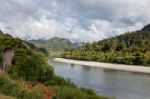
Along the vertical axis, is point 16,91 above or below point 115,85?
above

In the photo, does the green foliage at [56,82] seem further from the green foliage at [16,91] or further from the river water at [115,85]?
the river water at [115,85]

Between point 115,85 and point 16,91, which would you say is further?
point 115,85

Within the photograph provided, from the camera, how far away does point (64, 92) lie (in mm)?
24125

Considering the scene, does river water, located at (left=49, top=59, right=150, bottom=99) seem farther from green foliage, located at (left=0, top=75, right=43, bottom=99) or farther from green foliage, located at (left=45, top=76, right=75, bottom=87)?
green foliage, located at (left=0, top=75, right=43, bottom=99)

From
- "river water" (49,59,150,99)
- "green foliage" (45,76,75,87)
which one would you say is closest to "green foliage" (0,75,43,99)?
"green foliage" (45,76,75,87)

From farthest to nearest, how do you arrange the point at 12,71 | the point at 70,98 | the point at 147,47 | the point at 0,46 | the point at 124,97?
1. the point at 147,47
2. the point at 124,97
3. the point at 0,46
4. the point at 12,71
5. the point at 70,98

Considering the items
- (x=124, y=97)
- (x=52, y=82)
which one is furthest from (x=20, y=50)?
(x=124, y=97)

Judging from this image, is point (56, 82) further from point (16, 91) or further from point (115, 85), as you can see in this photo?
point (115, 85)

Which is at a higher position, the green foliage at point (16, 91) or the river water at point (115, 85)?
the green foliage at point (16, 91)

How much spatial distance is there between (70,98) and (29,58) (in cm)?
1094

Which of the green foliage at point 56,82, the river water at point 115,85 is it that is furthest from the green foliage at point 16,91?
the river water at point 115,85

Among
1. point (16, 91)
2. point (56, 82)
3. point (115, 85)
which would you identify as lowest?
point (115, 85)

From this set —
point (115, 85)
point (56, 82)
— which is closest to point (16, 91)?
point (56, 82)

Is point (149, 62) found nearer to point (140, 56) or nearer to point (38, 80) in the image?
point (140, 56)
